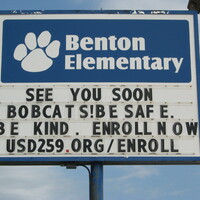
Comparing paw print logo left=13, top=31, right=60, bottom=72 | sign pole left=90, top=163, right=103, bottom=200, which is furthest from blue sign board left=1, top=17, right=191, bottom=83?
sign pole left=90, top=163, right=103, bottom=200

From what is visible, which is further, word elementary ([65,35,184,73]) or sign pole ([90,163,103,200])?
word elementary ([65,35,184,73])

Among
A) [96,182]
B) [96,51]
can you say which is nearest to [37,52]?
[96,51]

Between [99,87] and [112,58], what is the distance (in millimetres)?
594

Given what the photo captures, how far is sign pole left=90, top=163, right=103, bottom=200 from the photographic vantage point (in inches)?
336

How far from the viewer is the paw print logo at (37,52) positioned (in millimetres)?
8969

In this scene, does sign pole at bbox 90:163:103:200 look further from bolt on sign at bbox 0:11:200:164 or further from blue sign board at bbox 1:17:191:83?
blue sign board at bbox 1:17:191:83

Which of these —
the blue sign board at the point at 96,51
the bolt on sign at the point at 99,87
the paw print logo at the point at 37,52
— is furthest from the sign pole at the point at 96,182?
the paw print logo at the point at 37,52

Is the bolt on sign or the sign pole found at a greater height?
the bolt on sign

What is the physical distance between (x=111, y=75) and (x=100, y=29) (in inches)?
35.9

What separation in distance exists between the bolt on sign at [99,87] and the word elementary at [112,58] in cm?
2

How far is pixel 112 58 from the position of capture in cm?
898

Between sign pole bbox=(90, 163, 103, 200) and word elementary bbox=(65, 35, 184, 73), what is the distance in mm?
1718

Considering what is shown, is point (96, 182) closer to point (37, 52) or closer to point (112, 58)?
point (112, 58)

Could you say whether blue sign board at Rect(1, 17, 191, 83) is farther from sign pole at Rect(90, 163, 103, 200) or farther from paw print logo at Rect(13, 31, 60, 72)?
sign pole at Rect(90, 163, 103, 200)
